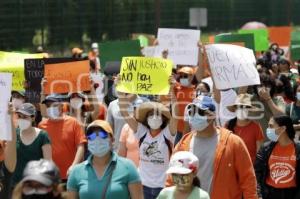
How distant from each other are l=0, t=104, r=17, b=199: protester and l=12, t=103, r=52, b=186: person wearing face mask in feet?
1.01

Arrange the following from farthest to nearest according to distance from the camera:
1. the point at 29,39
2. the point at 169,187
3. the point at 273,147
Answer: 1. the point at 29,39
2. the point at 273,147
3. the point at 169,187

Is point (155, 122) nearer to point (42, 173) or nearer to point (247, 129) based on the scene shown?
point (247, 129)

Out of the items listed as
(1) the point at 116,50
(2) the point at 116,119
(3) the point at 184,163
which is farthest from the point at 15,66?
(3) the point at 184,163

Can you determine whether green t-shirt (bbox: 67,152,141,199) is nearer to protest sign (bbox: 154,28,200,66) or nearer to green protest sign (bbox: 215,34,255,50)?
protest sign (bbox: 154,28,200,66)

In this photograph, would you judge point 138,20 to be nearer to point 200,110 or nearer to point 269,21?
point 269,21

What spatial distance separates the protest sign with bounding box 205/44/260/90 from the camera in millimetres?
9953

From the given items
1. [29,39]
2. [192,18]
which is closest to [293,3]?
[192,18]

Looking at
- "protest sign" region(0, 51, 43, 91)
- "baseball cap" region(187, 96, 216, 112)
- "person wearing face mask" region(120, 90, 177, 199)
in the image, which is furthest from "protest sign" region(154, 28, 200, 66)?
"baseball cap" region(187, 96, 216, 112)

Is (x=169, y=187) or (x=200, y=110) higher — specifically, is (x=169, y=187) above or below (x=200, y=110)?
below

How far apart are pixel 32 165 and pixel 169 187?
1788mm

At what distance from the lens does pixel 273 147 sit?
8.30 metres

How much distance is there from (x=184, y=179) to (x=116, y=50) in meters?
7.35

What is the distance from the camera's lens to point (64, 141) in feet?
30.1

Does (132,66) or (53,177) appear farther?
(132,66)
